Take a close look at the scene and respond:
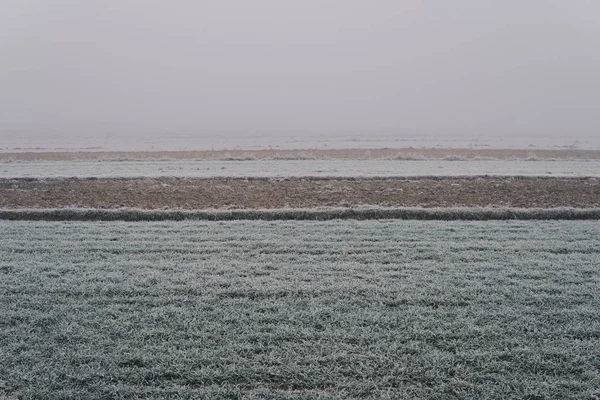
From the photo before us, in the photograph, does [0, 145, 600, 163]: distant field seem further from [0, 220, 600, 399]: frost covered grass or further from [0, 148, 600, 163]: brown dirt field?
[0, 220, 600, 399]: frost covered grass

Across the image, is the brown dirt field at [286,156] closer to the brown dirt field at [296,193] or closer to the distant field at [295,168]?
the distant field at [295,168]

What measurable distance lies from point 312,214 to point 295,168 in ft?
35.3

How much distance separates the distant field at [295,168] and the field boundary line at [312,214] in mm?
7059

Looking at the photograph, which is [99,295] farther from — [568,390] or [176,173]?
[176,173]

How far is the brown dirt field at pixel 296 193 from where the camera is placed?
14.1m

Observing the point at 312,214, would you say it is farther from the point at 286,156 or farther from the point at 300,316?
the point at 286,156

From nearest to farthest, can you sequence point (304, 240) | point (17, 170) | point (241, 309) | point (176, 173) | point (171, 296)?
point (241, 309) < point (171, 296) < point (304, 240) < point (176, 173) < point (17, 170)

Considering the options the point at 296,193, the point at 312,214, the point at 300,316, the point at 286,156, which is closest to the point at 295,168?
the point at 286,156

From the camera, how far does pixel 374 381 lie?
4863 millimetres

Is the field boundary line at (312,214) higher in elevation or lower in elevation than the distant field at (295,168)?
lower

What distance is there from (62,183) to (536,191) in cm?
1984

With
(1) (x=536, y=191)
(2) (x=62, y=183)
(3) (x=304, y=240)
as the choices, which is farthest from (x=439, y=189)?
(2) (x=62, y=183)

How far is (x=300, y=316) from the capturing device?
632 centimetres

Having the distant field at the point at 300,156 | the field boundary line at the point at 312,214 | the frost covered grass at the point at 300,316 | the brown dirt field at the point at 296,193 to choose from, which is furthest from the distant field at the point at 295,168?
the frost covered grass at the point at 300,316
